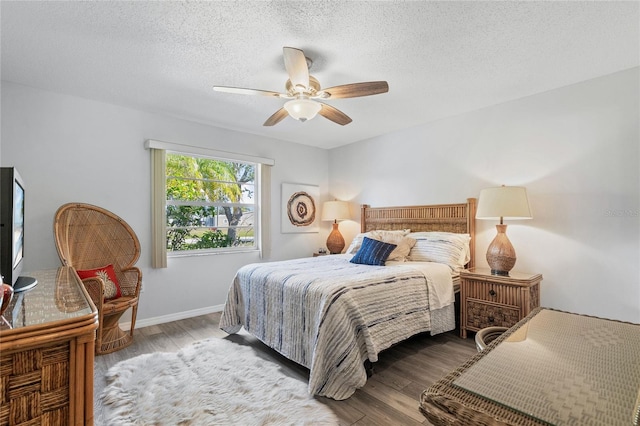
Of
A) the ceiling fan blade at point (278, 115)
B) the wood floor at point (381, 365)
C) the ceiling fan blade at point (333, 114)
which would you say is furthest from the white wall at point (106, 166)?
the ceiling fan blade at point (333, 114)

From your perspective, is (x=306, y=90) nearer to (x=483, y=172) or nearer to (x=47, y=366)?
(x=47, y=366)

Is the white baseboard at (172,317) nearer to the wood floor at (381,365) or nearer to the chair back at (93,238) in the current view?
the wood floor at (381,365)

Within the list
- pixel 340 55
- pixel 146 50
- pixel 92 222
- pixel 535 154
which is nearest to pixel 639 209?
pixel 535 154

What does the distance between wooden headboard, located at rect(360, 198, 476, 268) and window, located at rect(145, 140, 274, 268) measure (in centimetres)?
157

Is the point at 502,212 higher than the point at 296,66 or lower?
lower

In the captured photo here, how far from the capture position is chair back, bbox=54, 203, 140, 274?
287 centimetres

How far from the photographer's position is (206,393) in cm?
204

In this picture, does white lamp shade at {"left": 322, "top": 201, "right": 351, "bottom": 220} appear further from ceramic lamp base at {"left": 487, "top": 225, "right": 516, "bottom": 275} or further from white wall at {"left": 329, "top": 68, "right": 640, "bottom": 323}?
ceramic lamp base at {"left": 487, "top": 225, "right": 516, "bottom": 275}

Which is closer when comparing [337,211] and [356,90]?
[356,90]

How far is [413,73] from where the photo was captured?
8.52 ft

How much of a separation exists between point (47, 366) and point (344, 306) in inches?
63.6

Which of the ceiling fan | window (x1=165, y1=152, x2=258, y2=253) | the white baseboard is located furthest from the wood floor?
the ceiling fan

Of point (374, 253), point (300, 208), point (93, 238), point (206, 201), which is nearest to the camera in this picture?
point (93, 238)

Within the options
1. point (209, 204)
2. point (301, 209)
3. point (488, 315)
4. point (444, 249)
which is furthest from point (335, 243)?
point (488, 315)
